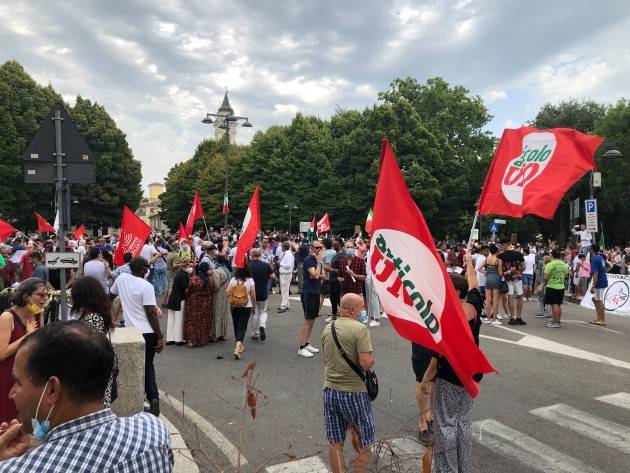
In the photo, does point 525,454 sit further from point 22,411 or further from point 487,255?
point 487,255

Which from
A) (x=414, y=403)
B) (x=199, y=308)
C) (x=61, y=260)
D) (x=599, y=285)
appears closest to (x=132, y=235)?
(x=199, y=308)

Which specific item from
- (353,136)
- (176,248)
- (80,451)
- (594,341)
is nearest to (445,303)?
(80,451)

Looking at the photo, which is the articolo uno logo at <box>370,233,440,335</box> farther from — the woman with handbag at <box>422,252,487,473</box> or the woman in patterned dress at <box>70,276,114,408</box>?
the woman in patterned dress at <box>70,276,114,408</box>

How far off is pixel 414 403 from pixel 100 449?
498cm

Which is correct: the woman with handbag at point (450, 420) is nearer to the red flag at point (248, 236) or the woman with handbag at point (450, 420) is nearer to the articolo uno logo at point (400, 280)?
the articolo uno logo at point (400, 280)

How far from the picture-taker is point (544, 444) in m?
4.68

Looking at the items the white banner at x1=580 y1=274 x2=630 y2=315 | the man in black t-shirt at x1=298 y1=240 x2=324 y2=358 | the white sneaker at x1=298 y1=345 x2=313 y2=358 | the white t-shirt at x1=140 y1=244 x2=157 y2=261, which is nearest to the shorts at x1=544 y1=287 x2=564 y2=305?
the white banner at x1=580 y1=274 x2=630 y2=315

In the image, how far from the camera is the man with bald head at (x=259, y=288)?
8719 millimetres

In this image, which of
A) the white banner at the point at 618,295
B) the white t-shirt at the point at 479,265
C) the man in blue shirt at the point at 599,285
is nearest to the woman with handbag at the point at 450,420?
the white t-shirt at the point at 479,265

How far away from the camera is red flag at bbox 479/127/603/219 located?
5434mm

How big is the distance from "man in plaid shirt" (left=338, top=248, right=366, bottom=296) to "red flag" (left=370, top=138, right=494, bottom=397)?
6274 mm

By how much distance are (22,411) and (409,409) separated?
4857 mm

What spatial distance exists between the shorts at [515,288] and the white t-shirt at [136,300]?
8826 mm

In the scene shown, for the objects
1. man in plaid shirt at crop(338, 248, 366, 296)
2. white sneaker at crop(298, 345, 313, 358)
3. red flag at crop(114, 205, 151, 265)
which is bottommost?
white sneaker at crop(298, 345, 313, 358)
